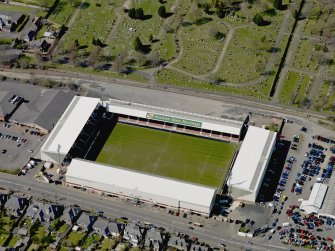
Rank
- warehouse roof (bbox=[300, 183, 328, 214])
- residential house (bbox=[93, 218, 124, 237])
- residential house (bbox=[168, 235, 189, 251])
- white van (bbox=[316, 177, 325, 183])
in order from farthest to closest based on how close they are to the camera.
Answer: white van (bbox=[316, 177, 325, 183]), warehouse roof (bbox=[300, 183, 328, 214]), residential house (bbox=[93, 218, 124, 237]), residential house (bbox=[168, 235, 189, 251])

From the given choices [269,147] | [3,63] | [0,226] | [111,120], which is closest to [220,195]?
[269,147]

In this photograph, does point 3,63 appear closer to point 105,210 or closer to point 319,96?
point 105,210

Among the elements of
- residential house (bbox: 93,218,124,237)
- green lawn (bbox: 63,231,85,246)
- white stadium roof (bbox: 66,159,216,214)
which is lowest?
green lawn (bbox: 63,231,85,246)

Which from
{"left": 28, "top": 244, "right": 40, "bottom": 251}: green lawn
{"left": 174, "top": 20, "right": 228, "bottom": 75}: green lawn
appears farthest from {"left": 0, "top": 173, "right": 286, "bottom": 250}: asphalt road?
{"left": 174, "top": 20, "right": 228, "bottom": 75}: green lawn

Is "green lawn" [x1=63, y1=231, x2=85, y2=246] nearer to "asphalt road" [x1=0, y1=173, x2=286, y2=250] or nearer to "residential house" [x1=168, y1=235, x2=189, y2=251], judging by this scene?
"asphalt road" [x1=0, y1=173, x2=286, y2=250]

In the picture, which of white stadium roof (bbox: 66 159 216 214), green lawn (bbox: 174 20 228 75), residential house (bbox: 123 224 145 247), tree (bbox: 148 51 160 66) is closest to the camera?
residential house (bbox: 123 224 145 247)

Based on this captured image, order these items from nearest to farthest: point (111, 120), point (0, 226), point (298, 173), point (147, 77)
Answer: point (0, 226)
point (298, 173)
point (111, 120)
point (147, 77)
